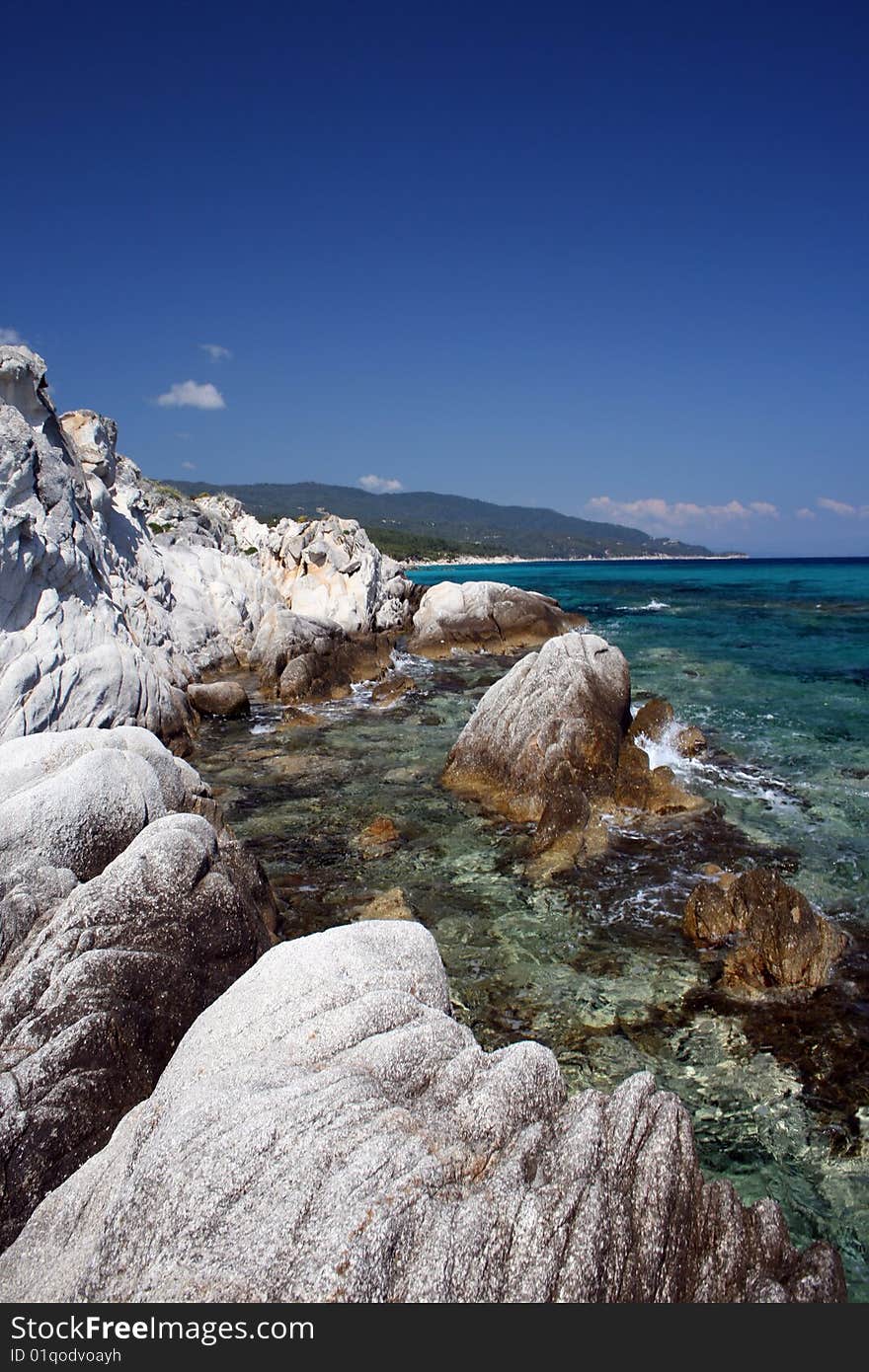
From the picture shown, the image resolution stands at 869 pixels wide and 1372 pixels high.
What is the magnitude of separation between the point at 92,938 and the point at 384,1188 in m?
3.89

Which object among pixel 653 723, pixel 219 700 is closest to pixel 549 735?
pixel 653 723

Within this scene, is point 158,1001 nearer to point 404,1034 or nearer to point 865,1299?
point 404,1034

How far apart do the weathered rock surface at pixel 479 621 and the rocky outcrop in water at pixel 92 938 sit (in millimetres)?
29080

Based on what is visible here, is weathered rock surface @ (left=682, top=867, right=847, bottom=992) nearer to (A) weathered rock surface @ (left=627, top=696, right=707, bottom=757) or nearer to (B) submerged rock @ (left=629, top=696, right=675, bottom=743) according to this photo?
(A) weathered rock surface @ (left=627, top=696, right=707, bottom=757)

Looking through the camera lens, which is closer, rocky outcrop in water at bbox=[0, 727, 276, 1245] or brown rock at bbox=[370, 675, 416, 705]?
rocky outcrop in water at bbox=[0, 727, 276, 1245]

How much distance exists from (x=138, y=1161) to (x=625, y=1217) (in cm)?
278

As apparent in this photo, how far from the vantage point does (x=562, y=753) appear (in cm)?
1573

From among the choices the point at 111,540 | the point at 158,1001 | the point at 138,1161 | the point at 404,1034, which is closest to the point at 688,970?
the point at 404,1034

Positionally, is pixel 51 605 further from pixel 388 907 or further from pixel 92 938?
pixel 92 938

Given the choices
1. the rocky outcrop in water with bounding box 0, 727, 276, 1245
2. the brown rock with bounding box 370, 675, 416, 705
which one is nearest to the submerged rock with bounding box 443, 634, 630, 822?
the rocky outcrop in water with bounding box 0, 727, 276, 1245

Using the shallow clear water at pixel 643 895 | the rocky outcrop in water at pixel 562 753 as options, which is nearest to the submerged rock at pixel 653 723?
the rocky outcrop in water at pixel 562 753

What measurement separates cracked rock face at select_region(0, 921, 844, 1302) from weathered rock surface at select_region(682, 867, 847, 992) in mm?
4982

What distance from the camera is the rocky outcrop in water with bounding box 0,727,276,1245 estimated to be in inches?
219

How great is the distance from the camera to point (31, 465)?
18.0 meters
